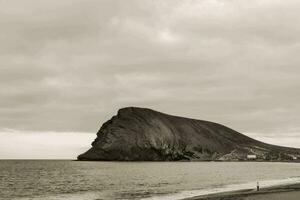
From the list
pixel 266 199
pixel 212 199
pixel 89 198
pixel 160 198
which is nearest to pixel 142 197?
pixel 160 198

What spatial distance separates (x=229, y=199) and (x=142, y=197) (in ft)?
48.2

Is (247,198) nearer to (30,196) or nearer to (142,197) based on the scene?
(142,197)

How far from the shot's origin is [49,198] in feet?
222

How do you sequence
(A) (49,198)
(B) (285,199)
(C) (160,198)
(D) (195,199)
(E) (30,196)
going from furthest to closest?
(E) (30,196) < (A) (49,198) < (C) (160,198) < (D) (195,199) < (B) (285,199)

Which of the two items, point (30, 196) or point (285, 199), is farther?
point (30, 196)

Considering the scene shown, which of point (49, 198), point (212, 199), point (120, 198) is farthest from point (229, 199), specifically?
point (49, 198)

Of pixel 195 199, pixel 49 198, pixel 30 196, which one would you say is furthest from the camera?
pixel 30 196

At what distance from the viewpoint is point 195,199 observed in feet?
192

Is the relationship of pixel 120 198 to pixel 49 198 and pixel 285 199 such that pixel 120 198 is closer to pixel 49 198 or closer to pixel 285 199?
pixel 49 198

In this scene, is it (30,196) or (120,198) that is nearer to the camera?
(120,198)

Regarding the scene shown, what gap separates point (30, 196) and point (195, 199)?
27.4 m

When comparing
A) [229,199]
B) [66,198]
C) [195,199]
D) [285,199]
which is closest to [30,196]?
[66,198]

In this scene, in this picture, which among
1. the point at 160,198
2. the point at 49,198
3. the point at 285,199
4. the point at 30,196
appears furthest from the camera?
the point at 30,196

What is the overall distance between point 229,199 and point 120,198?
16.7 m
